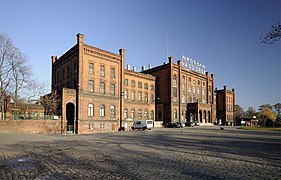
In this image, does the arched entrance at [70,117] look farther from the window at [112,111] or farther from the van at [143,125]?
the van at [143,125]

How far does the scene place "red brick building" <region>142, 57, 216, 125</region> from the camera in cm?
6006

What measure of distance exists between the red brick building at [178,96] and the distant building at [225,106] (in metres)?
12.5

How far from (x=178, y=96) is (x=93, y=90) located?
27.7 m

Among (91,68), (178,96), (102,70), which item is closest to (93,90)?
(91,68)

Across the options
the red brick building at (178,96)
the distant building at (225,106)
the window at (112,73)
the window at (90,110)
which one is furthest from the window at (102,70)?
the distant building at (225,106)

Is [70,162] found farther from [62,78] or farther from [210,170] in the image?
[62,78]

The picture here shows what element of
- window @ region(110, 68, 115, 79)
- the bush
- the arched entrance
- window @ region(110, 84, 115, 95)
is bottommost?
the bush

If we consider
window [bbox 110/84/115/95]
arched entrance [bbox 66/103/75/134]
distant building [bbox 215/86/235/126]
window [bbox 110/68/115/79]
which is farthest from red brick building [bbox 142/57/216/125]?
arched entrance [bbox 66/103/75/134]

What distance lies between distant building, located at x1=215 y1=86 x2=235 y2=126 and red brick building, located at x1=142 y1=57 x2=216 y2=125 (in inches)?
494

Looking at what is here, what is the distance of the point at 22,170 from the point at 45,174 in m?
1.35

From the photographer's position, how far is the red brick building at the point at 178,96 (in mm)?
60062

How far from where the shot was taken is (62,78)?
48406 mm

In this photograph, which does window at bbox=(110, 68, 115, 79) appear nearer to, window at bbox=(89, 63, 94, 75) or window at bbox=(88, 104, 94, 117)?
window at bbox=(89, 63, 94, 75)

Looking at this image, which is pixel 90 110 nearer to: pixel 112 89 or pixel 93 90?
pixel 93 90
